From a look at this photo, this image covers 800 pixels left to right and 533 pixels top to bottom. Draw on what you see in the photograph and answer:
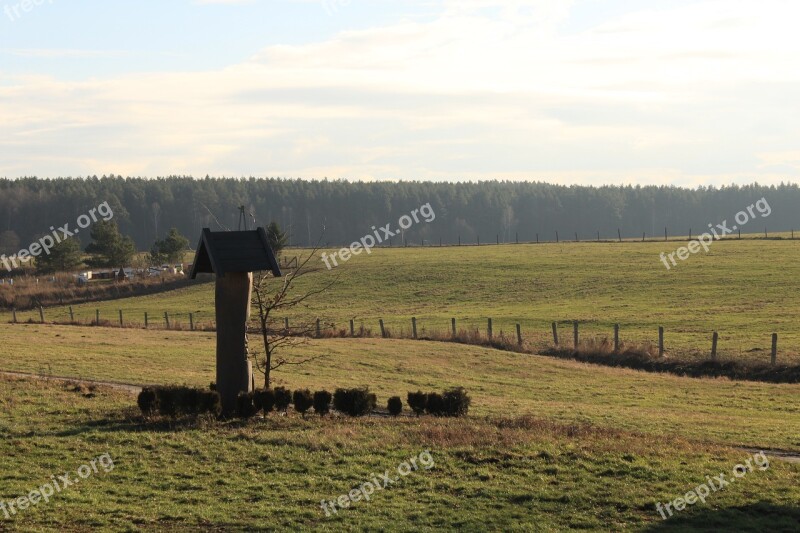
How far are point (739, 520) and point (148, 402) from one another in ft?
45.7

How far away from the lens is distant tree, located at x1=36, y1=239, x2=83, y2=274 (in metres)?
99.8

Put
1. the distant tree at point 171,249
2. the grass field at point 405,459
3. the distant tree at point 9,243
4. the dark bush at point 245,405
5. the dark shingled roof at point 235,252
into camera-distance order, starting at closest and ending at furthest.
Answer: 1. the grass field at point 405,459
2. the dark bush at point 245,405
3. the dark shingled roof at point 235,252
4. the distant tree at point 171,249
5. the distant tree at point 9,243

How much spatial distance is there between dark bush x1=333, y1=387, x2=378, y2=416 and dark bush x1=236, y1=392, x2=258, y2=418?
218 centimetres

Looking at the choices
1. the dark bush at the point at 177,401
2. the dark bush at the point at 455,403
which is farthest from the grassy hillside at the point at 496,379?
the dark bush at the point at 177,401

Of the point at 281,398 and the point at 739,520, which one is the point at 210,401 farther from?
the point at 739,520

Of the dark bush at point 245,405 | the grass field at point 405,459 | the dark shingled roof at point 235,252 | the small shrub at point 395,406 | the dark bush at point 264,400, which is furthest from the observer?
the small shrub at point 395,406

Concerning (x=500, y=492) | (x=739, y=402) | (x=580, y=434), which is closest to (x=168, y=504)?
(x=500, y=492)

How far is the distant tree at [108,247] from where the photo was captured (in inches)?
3974

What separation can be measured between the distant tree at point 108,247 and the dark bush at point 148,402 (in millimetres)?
81341

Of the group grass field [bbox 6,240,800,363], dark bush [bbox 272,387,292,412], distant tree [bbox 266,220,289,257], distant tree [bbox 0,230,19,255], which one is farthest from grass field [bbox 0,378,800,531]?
distant tree [bbox 0,230,19,255]

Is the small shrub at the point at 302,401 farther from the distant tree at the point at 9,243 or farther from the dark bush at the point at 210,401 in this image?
the distant tree at the point at 9,243

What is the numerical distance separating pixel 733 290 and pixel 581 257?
88.7 feet

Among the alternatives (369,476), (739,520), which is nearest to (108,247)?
(369,476)

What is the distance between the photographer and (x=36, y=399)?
999 inches
